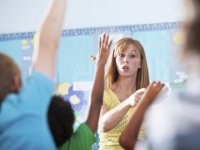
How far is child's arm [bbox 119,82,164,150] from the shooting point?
96 centimetres

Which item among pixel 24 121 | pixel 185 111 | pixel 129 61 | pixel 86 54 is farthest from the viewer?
pixel 86 54

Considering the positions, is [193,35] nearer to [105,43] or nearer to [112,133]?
[105,43]

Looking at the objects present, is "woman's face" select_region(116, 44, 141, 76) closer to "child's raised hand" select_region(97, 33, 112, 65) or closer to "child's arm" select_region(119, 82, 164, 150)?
"child's raised hand" select_region(97, 33, 112, 65)

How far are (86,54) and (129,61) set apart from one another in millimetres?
1195

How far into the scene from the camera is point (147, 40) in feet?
9.16

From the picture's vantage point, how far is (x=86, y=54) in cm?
289

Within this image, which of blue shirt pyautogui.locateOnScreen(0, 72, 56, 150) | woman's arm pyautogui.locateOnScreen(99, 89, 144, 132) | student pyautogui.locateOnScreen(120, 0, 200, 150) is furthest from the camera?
woman's arm pyautogui.locateOnScreen(99, 89, 144, 132)

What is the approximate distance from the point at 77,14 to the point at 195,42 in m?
2.45

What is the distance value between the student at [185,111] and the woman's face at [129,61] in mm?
1049

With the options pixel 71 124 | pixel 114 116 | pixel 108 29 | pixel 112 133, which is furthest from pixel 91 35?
pixel 71 124

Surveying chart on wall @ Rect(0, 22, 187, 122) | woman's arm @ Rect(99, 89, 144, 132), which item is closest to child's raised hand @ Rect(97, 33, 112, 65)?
woman's arm @ Rect(99, 89, 144, 132)

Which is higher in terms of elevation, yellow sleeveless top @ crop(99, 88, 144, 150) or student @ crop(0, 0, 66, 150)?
student @ crop(0, 0, 66, 150)

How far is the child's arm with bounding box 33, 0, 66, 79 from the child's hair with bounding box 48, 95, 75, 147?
20 cm

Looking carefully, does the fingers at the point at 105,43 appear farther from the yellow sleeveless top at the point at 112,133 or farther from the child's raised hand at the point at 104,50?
the yellow sleeveless top at the point at 112,133
